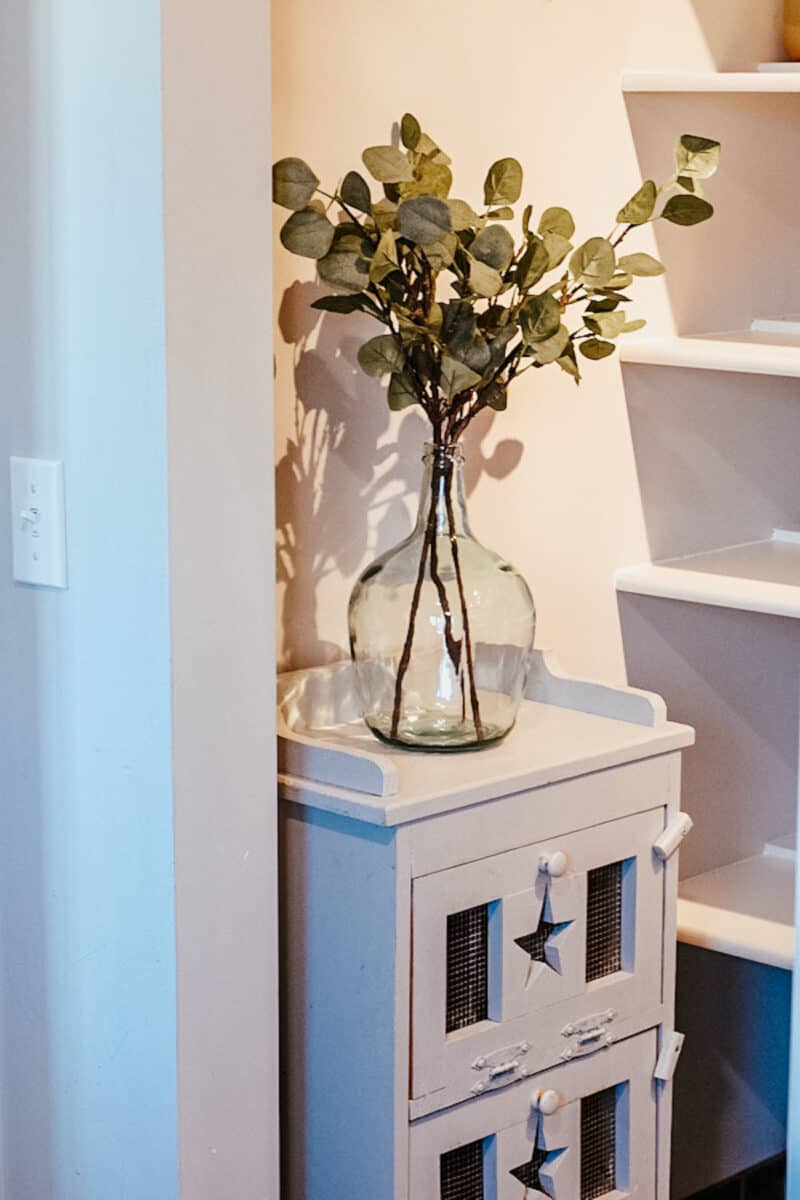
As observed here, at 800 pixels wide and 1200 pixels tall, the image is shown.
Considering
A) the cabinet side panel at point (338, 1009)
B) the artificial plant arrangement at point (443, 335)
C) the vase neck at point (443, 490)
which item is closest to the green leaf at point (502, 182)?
the artificial plant arrangement at point (443, 335)

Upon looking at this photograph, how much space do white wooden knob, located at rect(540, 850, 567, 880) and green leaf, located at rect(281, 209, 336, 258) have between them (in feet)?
2.04

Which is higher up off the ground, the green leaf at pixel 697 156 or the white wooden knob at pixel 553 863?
the green leaf at pixel 697 156

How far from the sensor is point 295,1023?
1687 millimetres

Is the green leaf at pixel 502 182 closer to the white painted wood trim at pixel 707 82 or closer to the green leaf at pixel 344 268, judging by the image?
the green leaf at pixel 344 268

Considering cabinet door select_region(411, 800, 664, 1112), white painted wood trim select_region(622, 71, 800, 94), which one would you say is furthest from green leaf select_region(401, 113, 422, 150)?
cabinet door select_region(411, 800, 664, 1112)

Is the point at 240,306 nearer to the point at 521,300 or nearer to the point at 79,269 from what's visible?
the point at 79,269

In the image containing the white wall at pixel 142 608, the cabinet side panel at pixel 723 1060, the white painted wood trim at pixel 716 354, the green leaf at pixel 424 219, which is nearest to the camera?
the white wall at pixel 142 608

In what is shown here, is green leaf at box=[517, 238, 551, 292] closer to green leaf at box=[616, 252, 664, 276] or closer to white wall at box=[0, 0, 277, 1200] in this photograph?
green leaf at box=[616, 252, 664, 276]

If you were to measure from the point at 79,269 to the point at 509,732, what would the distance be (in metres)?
0.65

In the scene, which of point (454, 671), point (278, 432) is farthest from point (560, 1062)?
point (278, 432)

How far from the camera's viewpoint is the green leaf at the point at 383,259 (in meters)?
1.59

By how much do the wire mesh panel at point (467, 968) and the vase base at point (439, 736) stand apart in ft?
0.53

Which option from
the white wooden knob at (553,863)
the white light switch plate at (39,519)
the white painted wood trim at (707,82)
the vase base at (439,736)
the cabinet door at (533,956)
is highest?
the white painted wood trim at (707,82)

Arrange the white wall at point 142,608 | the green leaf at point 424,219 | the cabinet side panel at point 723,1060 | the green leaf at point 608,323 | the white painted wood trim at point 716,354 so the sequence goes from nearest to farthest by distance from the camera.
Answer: the white wall at point 142,608
the green leaf at point 424,219
the green leaf at point 608,323
the white painted wood trim at point 716,354
the cabinet side panel at point 723,1060
